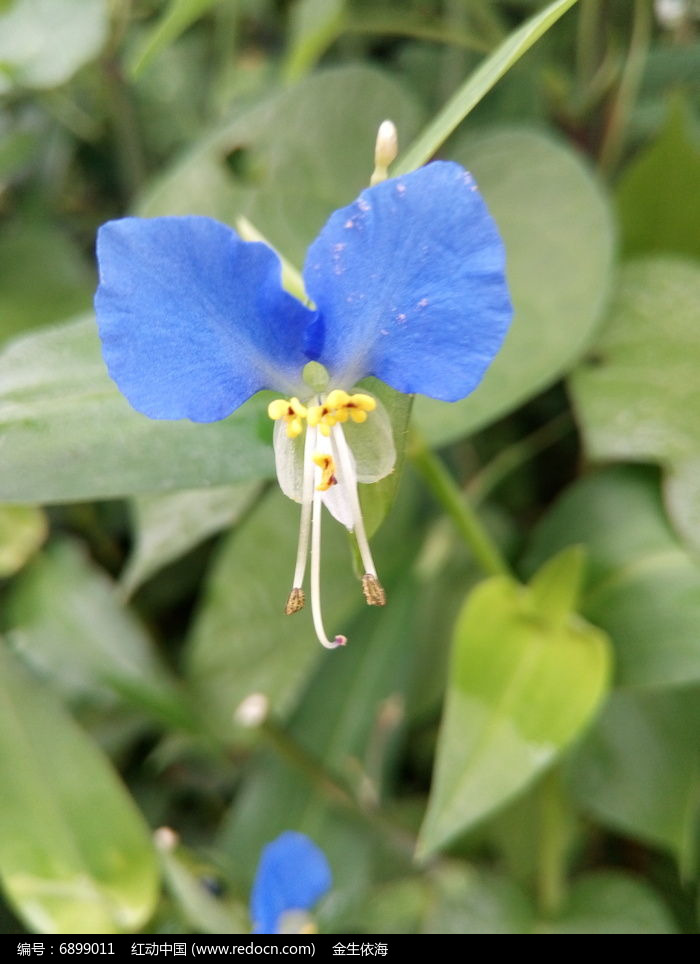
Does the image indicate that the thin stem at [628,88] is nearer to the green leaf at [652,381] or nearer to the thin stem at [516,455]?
the green leaf at [652,381]

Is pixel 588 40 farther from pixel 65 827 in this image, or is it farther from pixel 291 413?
pixel 65 827

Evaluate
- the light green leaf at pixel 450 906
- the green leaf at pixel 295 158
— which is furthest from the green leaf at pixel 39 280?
the light green leaf at pixel 450 906

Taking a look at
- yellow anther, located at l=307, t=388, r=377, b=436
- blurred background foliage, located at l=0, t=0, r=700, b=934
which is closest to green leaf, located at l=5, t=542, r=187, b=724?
blurred background foliage, located at l=0, t=0, r=700, b=934

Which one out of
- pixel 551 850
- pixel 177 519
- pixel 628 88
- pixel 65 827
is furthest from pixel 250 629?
pixel 628 88

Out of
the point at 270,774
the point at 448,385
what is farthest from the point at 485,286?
the point at 270,774

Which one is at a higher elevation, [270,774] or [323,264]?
[323,264]

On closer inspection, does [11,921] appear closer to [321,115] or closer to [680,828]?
[680,828]

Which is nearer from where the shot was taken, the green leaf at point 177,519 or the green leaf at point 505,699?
the green leaf at point 505,699

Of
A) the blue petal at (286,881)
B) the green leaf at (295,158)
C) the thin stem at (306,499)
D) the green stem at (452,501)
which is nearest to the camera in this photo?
the thin stem at (306,499)
